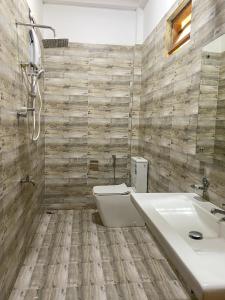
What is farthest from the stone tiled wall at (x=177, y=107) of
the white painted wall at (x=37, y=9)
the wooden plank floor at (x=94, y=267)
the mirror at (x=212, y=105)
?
the white painted wall at (x=37, y=9)

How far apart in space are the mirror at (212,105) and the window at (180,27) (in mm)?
615

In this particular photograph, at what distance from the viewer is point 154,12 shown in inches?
119

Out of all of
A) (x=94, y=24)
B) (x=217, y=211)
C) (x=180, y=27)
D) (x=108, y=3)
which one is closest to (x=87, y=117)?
(x=94, y=24)

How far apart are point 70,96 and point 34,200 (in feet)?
5.02

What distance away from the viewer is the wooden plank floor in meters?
1.94

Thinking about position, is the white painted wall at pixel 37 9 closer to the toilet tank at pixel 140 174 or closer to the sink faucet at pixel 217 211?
the toilet tank at pixel 140 174

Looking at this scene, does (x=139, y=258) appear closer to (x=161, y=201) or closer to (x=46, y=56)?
(x=161, y=201)

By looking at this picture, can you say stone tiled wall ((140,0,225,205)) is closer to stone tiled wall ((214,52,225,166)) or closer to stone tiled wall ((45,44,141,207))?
stone tiled wall ((214,52,225,166))

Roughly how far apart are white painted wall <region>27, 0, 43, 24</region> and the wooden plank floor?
254 centimetres

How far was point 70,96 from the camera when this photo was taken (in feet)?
11.5

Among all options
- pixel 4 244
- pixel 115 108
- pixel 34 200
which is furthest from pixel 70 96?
pixel 4 244

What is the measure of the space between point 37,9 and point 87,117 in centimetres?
147

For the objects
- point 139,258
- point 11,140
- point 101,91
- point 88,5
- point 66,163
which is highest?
point 88,5

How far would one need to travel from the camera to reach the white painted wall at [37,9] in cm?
A: 267
